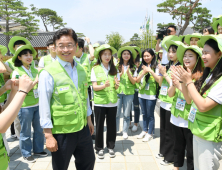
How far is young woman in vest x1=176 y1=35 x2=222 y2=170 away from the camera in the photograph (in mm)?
1663

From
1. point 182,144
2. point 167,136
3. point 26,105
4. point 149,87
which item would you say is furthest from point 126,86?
point 26,105

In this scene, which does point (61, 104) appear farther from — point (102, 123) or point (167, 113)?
point (167, 113)

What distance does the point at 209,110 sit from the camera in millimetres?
1745

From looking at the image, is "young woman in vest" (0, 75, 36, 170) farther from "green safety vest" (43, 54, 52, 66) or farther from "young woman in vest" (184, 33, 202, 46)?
"young woman in vest" (184, 33, 202, 46)

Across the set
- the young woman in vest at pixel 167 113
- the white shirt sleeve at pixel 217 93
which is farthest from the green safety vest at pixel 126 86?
the white shirt sleeve at pixel 217 93

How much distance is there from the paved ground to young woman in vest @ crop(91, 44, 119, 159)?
209 mm

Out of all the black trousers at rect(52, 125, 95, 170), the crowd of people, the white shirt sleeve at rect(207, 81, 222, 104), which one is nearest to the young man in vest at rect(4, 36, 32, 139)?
the crowd of people

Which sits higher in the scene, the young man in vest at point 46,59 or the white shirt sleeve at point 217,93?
the young man in vest at point 46,59

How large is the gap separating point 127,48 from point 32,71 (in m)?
2.07

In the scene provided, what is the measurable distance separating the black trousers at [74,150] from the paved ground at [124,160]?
1.00 metres

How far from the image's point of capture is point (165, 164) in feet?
10.2

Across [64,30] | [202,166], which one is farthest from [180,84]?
[64,30]

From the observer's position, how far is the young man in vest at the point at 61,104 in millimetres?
1866

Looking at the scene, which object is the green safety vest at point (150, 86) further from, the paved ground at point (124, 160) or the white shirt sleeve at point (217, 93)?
the white shirt sleeve at point (217, 93)
